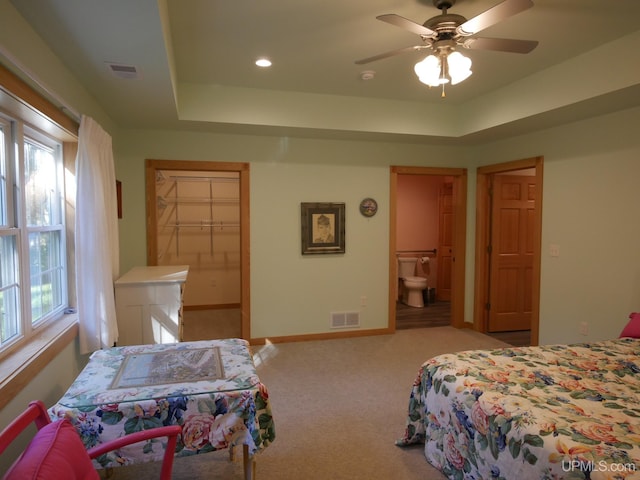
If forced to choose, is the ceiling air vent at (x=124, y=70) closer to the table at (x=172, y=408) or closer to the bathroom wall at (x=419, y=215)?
the table at (x=172, y=408)

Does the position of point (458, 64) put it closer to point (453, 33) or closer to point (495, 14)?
point (453, 33)

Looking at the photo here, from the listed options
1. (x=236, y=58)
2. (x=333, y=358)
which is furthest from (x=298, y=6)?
(x=333, y=358)

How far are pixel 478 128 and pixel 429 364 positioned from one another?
2753mm

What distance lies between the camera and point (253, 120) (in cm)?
378

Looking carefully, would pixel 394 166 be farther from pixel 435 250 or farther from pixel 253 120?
pixel 435 250

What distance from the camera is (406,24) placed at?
6.27 feet

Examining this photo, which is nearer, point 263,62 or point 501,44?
point 501,44

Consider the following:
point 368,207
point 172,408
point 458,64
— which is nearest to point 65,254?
point 172,408

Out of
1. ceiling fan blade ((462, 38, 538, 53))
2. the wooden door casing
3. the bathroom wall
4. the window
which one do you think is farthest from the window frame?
the wooden door casing

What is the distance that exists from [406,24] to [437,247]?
5521mm

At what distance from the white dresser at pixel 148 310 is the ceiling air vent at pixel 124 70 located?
1.48 m

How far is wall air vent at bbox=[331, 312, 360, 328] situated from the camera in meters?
4.64

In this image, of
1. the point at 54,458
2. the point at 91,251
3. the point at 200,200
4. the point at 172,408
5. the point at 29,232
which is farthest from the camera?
the point at 200,200

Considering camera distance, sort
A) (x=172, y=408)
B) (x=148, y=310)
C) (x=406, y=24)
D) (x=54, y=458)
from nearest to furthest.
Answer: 1. (x=54, y=458)
2. (x=172, y=408)
3. (x=406, y=24)
4. (x=148, y=310)
